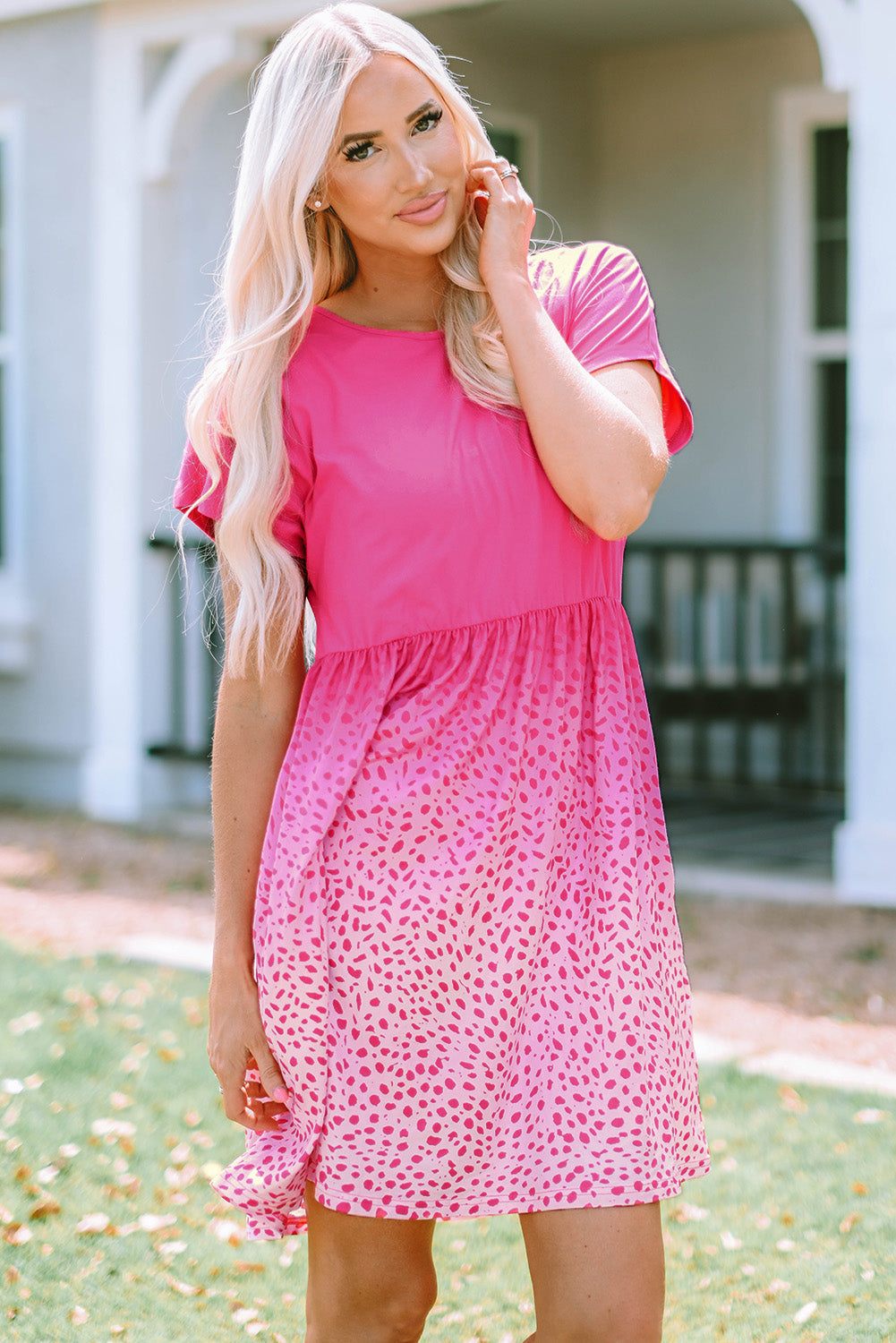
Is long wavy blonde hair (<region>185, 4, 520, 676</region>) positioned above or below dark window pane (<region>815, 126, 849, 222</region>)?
below

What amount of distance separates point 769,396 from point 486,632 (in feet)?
21.8

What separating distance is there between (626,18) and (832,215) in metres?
1.38

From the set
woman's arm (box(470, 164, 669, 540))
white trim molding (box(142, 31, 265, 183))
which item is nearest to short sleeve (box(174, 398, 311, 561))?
woman's arm (box(470, 164, 669, 540))

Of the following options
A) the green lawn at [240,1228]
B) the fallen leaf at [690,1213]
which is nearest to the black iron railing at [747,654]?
the green lawn at [240,1228]

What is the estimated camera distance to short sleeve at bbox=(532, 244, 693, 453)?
2.01 m

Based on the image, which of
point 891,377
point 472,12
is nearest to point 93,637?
point 472,12

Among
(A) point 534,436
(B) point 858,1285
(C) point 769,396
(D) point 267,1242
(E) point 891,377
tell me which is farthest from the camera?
(C) point 769,396

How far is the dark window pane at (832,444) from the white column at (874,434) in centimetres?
267

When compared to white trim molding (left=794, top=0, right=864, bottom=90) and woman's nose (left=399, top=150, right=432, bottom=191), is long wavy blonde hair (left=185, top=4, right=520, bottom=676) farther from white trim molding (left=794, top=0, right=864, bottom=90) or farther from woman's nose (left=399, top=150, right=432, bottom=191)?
white trim molding (left=794, top=0, right=864, bottom=90)

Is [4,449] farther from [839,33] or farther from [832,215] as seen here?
[839,33]

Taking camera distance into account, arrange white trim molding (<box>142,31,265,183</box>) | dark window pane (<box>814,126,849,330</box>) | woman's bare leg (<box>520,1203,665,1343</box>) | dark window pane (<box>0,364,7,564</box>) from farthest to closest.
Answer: dark window pane (<box>0,364,7,564</box>) < dark window pane (<box>814,126,849,330</box>) < white trim molding (<box>142,31,265,183</box>) < woman's bare leg (<box>520,1203,665,1343</box>)

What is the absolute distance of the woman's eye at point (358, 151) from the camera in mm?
2021

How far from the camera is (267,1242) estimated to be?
3.37 metres

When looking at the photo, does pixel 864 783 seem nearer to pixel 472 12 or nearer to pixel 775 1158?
pixel 775 1158
